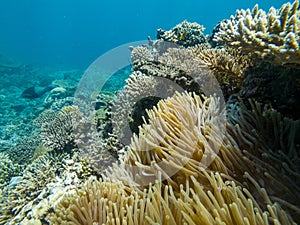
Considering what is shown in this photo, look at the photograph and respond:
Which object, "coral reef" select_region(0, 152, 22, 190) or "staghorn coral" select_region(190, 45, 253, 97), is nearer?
"staghorn coral" select_region(190, 45, 253, 97)

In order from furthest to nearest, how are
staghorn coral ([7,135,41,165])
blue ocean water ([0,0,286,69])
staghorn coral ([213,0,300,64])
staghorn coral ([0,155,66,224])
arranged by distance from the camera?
blue ocean water ([0,0,286,69]) → staghorn coral ([7,135,41,165]) → staghorn coral ([0,155,66,224]) → staghorn coral ([213,0,300,64])

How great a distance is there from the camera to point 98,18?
153250 mm

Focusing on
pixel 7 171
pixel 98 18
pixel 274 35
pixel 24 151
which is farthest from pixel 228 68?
pixel 98 18

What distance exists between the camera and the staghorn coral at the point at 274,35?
1.62 m

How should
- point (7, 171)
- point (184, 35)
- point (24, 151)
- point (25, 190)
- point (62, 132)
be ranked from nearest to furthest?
point (25, 190), point (62, 132), point (7, 171), point (24, 151), point (184, 35)

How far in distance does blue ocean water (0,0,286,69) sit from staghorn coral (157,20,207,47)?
10897 centimetres

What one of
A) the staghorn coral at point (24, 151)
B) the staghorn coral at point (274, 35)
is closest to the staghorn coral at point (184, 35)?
the staghorn coral at point (24, 151)

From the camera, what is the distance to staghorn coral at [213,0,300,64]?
1.62 metres

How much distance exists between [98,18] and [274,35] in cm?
16553

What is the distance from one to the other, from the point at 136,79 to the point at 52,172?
7.28 feet

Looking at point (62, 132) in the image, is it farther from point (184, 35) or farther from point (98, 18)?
point (98, 18)

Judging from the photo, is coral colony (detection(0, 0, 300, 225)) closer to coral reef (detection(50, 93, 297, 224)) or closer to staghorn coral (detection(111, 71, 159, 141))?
coral reef (detection(50, 93, 297, 224))

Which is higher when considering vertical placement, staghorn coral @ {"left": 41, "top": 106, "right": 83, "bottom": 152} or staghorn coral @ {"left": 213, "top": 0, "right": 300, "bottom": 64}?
staghorn coral @ {"left": 41, "top": 106, "right": 83, "bottom": 152}

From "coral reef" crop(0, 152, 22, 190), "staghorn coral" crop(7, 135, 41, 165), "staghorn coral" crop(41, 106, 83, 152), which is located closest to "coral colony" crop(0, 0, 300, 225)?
"staghorn coral" crop(41, 106, 83, 152)
